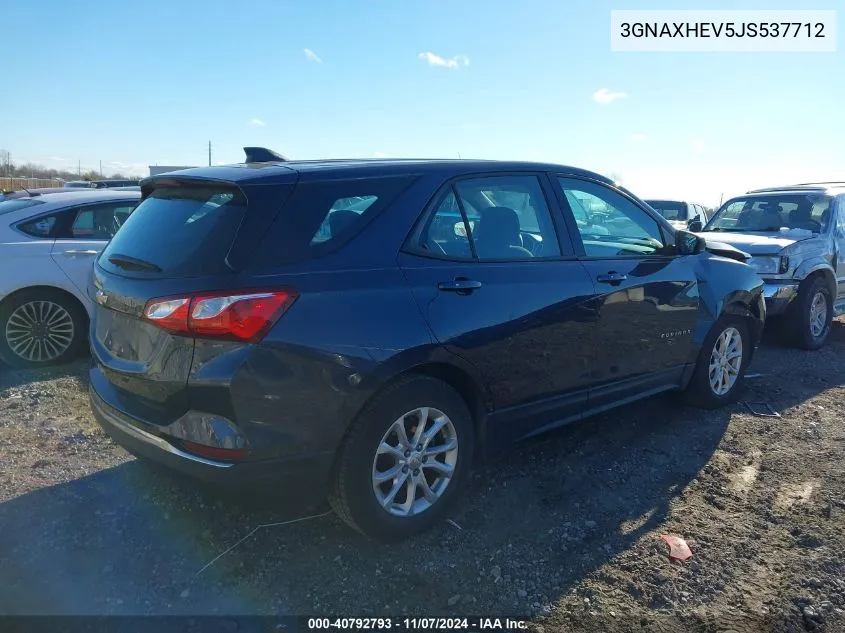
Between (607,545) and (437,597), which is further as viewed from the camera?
(607,545)

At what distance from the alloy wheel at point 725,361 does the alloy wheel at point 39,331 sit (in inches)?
216

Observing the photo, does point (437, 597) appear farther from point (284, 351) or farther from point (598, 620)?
point (284, 351)

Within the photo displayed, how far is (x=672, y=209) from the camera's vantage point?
15430 millimetres

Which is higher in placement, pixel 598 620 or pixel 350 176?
pixel 350 176

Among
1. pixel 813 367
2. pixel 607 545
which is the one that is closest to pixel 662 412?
pixel 607 545

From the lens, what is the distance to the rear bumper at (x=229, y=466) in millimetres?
2650

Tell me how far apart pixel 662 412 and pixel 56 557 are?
13.4 ft

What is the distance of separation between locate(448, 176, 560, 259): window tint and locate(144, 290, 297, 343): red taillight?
928 mm

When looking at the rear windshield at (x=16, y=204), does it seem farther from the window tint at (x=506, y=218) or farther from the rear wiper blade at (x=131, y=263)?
the window tint at (x=506, y=218)

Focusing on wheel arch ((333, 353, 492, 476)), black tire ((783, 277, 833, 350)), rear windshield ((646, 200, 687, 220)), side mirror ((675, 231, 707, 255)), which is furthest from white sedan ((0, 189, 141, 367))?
rear windshield ((646, 200, 687, 220))

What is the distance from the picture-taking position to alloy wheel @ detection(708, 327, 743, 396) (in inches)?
196

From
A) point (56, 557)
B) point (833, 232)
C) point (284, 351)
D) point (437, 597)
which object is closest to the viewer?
point (284, 351)

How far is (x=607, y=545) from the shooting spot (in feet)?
10.4

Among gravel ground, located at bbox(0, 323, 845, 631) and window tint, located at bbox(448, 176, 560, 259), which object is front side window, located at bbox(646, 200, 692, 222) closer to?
gravel ground, located at bbox(0, 323, 845, 631)
